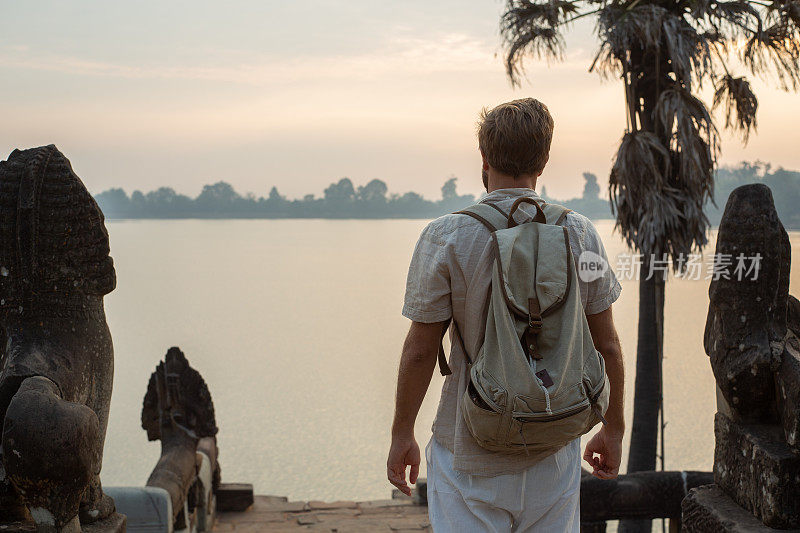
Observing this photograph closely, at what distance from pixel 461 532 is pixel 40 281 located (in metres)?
1.76

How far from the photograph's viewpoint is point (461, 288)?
1.85 m

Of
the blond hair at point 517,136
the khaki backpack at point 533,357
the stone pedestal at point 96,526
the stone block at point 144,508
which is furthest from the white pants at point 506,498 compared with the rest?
the stone block at point 144,508

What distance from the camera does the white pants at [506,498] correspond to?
185 centimetres

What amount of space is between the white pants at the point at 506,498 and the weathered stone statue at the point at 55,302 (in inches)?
44.5

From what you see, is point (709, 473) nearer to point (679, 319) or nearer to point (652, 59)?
point (652, 59)

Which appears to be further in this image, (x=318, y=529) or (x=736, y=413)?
(x=318, y=529)

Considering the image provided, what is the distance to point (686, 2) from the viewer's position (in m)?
7.21

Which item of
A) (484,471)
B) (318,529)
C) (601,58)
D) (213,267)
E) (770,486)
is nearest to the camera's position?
(484,471)

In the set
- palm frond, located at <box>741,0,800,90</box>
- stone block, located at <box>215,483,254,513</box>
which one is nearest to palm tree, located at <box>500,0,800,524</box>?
palm frond, located at <box>741,0,800,90</box>

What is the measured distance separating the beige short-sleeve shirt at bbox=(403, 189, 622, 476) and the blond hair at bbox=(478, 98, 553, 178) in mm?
69

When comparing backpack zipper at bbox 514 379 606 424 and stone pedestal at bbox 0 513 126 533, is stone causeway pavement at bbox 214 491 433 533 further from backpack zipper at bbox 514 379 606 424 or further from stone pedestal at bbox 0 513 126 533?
backpack zipper at bbox 514 379 606 424

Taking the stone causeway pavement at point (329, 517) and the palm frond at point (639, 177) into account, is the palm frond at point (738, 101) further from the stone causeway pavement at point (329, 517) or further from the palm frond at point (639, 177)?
the stone causeway pavement at point (329, 517)

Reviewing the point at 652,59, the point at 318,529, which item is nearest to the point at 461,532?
the point at 318,529

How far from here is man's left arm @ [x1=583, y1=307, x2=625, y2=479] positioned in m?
2.00
